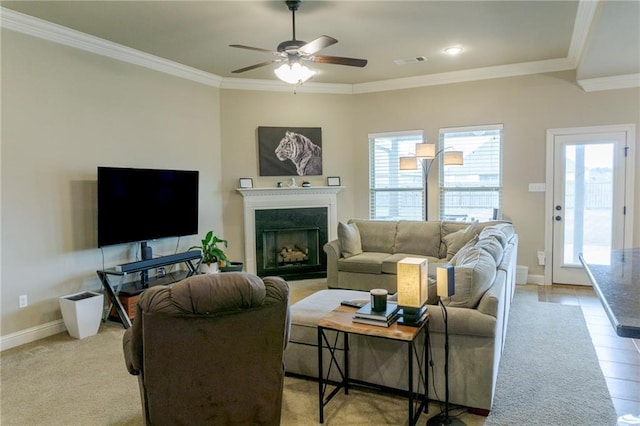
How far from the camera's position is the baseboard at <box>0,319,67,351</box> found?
12.2 feet

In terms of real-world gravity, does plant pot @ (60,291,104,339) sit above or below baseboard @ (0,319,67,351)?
above

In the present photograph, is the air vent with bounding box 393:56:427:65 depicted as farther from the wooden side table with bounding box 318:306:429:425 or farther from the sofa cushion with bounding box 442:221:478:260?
the wooden side table with bounding box 318:306:429:425

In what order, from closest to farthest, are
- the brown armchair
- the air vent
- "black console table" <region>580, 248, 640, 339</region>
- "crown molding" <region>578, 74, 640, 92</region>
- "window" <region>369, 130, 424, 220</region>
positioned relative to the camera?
"black console table" <region>580, 248, 640, 339</region> → the brown armchair → "crown molding" <region>578, 74, 640, 92</region> → the air vent → "window" <region>369, 130, 424, 220</region>

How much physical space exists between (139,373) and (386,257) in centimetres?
365

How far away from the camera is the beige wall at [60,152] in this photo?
12.3 ft

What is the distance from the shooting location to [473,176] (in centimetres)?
596

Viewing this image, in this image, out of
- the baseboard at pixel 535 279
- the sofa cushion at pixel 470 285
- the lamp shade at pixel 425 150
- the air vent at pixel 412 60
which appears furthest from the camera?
the baseboard at pixel 535 279

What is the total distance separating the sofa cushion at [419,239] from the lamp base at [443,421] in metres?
3.08

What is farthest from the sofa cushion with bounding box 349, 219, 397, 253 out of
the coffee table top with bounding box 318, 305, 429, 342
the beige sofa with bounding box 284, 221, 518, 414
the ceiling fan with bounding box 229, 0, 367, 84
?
the coffee table top with bounding box 318, 305, 429, 342

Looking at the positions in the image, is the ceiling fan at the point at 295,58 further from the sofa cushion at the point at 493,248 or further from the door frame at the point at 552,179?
the door frame at the point at 552,179

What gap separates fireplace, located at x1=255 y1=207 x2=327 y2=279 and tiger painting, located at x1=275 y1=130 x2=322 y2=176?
624mm

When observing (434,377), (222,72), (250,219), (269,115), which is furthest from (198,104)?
(434,377)

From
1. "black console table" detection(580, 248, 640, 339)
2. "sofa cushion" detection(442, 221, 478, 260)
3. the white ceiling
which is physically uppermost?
the white ceiling

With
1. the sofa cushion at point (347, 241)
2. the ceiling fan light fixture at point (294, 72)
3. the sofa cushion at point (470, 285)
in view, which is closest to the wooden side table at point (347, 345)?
the sofa cushion at point (470, 285)
